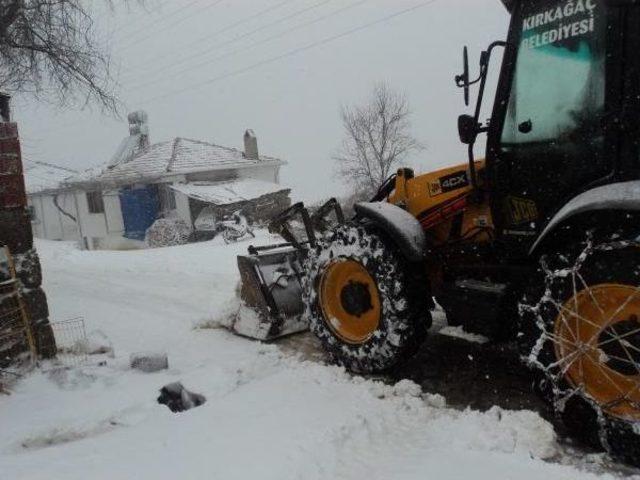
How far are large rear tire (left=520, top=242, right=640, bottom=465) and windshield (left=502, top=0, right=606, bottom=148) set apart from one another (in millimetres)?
802

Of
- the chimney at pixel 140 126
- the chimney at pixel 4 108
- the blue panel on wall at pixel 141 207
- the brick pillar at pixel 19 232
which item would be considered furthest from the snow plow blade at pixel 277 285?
the chimney at pixel 140 126

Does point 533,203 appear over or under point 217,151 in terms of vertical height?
under

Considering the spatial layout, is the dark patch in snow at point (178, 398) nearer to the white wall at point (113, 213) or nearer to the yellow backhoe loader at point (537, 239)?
the yellow backhoe loader at point (537, 239)

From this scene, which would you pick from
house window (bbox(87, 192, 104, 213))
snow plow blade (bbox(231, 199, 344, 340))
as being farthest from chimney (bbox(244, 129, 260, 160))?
snow plow blade (bbox(231, 199, 344, 340))

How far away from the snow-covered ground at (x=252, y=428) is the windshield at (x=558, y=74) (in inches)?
66.2

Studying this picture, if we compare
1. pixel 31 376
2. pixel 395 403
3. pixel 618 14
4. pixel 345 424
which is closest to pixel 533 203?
pixel 618 14

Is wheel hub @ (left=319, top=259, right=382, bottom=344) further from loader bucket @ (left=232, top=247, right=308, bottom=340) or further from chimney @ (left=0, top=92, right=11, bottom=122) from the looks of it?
chimney @ (left=0, top=92, right=11, bottom=122)

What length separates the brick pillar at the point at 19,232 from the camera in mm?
4855

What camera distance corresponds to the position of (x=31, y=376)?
4746 millimetres

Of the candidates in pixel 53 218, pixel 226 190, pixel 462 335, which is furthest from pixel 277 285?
pixel 53 218

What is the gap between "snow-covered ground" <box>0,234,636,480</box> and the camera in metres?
2.99

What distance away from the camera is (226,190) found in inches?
941

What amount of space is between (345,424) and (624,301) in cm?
169

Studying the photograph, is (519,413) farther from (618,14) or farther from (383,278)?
(618,14)
